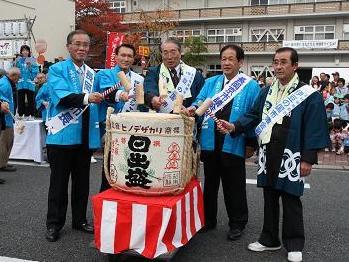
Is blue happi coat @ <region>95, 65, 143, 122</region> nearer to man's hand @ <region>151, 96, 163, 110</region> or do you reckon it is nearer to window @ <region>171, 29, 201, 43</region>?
man's hand @ <region>151, 96, 163, 110</region>

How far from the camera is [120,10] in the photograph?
3538cm

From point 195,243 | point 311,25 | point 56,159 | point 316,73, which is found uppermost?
point 311,25

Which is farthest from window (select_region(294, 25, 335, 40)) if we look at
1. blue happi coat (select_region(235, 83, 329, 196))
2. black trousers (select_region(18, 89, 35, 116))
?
blue happi coat (select_region(235, 83, 329, 196))

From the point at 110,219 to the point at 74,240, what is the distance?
874 mm

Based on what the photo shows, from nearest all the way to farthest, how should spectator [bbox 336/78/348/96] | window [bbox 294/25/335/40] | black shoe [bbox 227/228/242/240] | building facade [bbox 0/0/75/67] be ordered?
black shoe [bbox 227/228/242/240], spectator [bbox 336/78/348/96], building facade [bbox 0/0/75/67], window [bbox 294/25/335/40]

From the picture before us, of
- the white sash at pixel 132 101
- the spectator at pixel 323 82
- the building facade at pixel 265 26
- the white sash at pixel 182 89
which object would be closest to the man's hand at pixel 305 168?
the white sash at pixel 182 89

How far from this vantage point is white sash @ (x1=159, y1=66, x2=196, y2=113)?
3689mm

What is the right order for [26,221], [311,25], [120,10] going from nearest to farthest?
[26,221] < [311,25] < [120,10]

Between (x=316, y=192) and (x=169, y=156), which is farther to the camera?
(x=316, y=192)

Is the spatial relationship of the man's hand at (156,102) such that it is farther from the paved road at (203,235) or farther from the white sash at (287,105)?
the paved road at (203,235)

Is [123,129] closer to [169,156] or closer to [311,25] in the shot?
[169,156]

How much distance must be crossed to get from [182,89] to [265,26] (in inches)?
1120

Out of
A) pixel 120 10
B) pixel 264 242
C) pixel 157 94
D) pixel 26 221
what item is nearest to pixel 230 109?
pixel 157 94

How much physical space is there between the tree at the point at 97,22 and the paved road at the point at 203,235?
24431 millimetres
